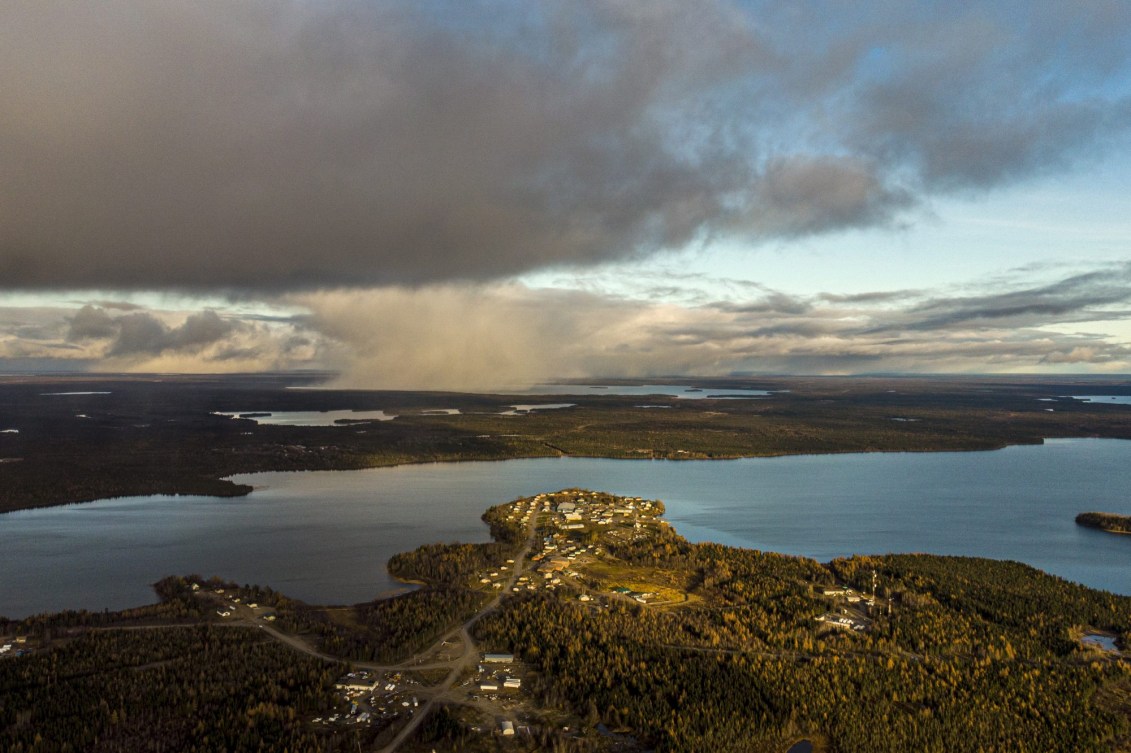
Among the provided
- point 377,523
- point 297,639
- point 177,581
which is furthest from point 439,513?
point 297,639

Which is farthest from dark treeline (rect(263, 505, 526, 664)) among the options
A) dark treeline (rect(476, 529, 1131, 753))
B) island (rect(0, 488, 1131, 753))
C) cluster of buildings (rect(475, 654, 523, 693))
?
cluster of buildings (rect(475, 654, 523, 693))

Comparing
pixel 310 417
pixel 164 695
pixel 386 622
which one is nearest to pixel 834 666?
pixel 386 622

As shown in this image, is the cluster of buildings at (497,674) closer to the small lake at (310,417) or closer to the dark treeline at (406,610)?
the dark treeline at (406,610)

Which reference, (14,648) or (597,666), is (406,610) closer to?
(597,666)

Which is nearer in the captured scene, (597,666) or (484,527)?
(597,666)

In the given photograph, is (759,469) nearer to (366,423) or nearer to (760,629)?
(760,629)

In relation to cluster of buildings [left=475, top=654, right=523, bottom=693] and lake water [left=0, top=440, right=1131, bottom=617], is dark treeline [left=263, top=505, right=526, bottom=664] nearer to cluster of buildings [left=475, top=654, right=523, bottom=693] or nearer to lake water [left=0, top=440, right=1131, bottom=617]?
lake water [left=0, top=440, right=1131, bottom=617]
